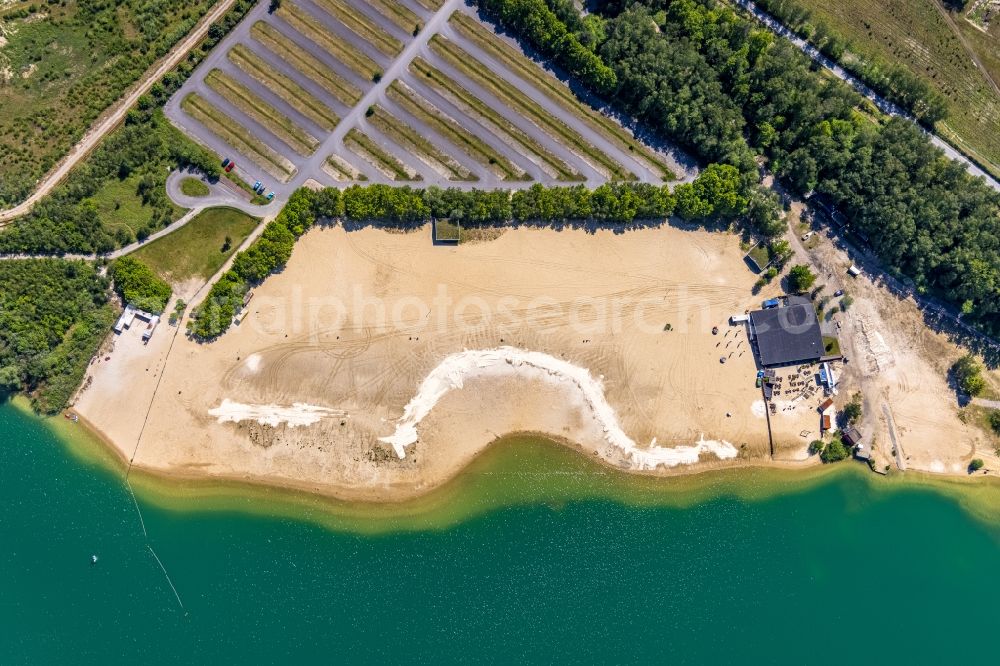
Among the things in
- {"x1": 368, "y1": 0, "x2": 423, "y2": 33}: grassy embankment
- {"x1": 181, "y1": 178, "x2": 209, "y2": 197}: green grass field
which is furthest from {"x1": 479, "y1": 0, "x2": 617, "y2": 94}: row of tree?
{"x1": 181, "y1": 178, "x2": 209, "y2": 197}: green grass field

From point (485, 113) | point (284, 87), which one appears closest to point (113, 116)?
point (284, 87)

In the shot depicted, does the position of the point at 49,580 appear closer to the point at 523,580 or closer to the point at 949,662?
the point at 523,580

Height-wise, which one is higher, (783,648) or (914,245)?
(914,245)

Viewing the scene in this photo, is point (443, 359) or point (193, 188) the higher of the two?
point (193, 188)

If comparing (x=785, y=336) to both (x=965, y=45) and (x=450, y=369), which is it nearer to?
(x=450, y=369)

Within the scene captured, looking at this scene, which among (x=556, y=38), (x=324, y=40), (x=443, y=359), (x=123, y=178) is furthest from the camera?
Result: (x=324, y=40)

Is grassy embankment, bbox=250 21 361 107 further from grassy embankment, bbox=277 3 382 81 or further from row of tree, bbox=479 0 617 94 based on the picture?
row of tree, bbox=479 0 617 94

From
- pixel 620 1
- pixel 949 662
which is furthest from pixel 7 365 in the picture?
pixel 949 662
